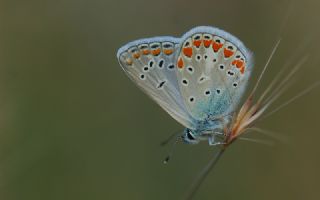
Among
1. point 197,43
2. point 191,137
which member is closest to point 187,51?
point 197,43

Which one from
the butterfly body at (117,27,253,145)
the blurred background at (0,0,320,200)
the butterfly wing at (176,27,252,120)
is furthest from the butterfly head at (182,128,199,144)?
the blurred background at (0,0,320,200)

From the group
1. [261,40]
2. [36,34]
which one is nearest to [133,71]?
[36,34]

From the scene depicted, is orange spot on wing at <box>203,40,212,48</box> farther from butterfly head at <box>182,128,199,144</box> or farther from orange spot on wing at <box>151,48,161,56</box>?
butterfly head at <box>182,128,199,144</box>

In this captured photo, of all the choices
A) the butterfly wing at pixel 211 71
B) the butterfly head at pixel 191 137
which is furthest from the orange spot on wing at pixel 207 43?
the butterfly head at pixel 191 137

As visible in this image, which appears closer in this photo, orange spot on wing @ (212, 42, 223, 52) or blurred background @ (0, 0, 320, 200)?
orange spot on wing @ (212, 42, 223, 52)

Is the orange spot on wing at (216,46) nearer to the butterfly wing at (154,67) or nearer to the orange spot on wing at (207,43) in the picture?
the orange spot on wing at (207,43)

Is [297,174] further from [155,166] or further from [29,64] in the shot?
[29,64]

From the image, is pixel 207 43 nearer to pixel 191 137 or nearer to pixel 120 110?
pixel 191 137
